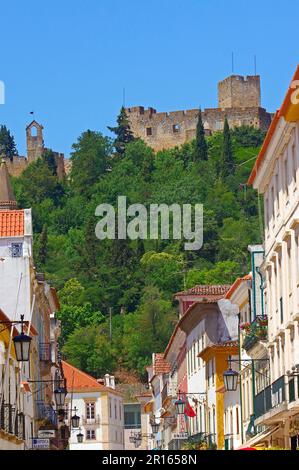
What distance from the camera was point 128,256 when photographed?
18012 cm

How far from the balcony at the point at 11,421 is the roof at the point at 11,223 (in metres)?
15.2

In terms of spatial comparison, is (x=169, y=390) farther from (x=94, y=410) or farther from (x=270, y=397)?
(x=270, y=397)

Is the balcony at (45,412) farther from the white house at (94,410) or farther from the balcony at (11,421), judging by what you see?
the white house at (94,410)

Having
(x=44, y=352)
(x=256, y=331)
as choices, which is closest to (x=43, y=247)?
(x=44, y=352)

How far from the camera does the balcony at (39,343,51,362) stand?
64.3 metres

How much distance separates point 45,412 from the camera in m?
63.5

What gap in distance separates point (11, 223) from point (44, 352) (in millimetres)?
7632

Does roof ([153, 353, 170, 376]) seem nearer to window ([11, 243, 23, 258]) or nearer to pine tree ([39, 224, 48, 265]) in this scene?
window ([11, 243, 23, 258])

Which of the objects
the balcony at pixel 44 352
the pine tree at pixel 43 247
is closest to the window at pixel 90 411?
the balcony at pixel 44 352

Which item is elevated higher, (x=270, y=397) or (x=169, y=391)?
(x=169, y=391)

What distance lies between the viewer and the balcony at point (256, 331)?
43.1m

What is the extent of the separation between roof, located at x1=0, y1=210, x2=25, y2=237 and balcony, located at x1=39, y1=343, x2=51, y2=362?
6.89 metres

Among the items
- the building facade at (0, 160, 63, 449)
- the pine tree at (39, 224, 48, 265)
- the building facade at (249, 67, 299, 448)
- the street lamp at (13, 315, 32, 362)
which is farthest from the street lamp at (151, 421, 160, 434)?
the pine tree at (39, 224, 48, 265)
